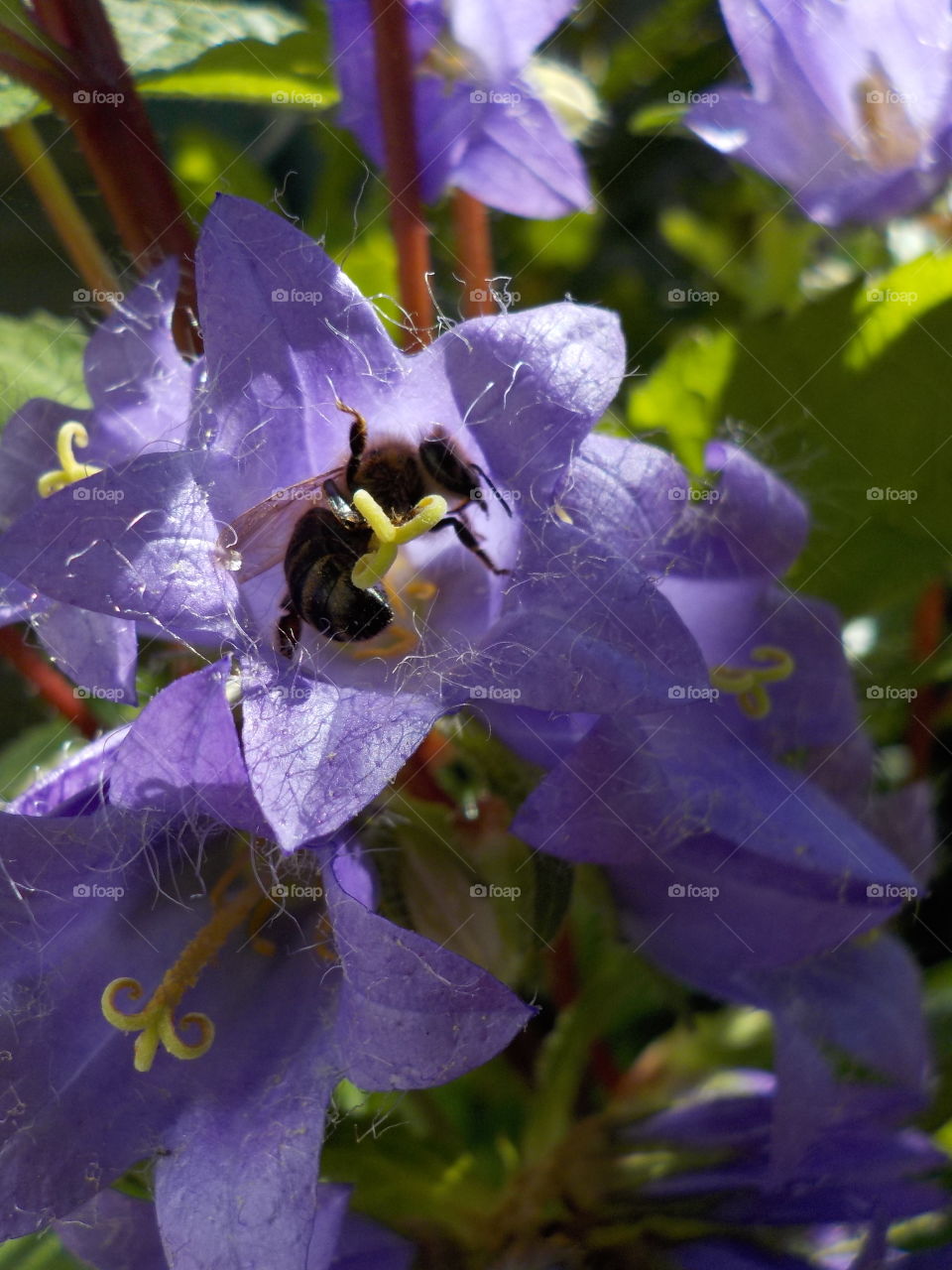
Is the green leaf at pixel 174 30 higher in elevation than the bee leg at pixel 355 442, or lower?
higher

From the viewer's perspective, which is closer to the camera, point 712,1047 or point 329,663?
point 329,663

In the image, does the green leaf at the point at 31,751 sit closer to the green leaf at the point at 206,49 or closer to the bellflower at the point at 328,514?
the bellflower at the point at 328,514

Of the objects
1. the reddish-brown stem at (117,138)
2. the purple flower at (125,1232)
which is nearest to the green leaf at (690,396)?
the reddish-brown stem at (117,138)

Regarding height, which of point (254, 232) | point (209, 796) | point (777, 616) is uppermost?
point (254, 232)

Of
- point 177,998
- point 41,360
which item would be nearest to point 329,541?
point 177,998

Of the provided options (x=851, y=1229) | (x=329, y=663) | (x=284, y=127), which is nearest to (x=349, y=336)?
(x=329, y=663)

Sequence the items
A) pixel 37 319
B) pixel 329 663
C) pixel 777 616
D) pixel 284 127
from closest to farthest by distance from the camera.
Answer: pixel 329 663 → pixel 777 616 → pixel 37 319 → pixel 284 127

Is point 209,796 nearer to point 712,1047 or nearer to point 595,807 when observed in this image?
point 595,807
